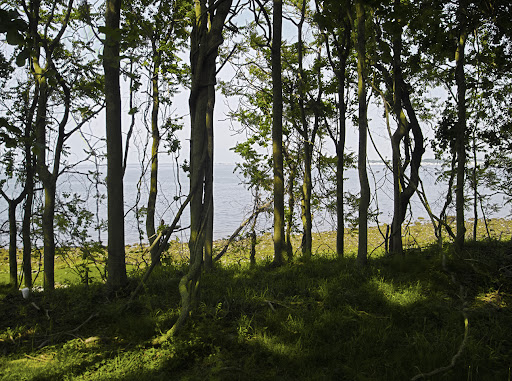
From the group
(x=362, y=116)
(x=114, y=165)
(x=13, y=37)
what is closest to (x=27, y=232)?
(x=114, y=165)

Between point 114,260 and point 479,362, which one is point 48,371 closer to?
point 114,260

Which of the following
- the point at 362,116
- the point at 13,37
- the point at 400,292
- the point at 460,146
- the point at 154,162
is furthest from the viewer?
the point at 154,162

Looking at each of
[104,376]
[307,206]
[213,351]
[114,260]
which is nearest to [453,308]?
[213,351]

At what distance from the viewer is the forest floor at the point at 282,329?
10.9 ft

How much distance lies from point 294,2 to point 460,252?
8798 mm

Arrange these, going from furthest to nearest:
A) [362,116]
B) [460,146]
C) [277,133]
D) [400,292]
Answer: [277,133] < [460,146] < [362,116] < [400,292]

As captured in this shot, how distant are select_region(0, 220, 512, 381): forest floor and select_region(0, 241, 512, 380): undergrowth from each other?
0.01 metres

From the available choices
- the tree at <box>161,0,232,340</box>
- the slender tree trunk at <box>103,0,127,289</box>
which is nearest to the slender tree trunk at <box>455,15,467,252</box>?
the tree at <box>161,0,232,340</box>

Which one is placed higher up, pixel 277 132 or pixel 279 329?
pixel 277 132

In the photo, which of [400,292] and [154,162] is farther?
[154,162]

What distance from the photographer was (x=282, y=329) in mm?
3910

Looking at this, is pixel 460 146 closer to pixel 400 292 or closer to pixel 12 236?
pixel 400 292

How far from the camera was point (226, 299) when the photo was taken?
4.66 m

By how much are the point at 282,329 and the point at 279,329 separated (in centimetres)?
4
